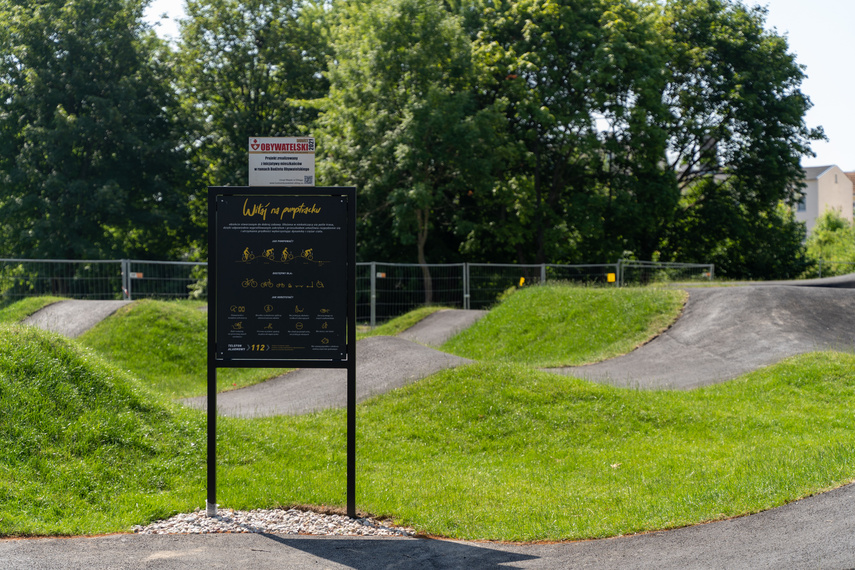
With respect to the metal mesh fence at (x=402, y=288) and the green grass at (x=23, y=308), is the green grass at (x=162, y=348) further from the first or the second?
the metal mesh fence at (x=402, y=288)

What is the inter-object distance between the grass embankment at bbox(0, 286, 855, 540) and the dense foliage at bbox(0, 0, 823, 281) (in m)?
15.6

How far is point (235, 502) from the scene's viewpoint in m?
6.62

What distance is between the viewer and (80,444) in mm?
7254

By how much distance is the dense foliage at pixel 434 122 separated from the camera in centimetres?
2702

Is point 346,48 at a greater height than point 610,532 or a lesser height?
greater

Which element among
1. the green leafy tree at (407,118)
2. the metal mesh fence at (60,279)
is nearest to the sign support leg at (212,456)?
the metal mesh fence at (60,279)

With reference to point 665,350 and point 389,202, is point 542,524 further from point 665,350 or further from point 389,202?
point 389,202

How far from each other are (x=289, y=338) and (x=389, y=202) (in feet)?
66.9

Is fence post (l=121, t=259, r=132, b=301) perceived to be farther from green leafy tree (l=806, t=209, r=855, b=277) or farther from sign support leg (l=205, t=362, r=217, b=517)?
green leafy tree (l=806, t=209, r=855, b=277)

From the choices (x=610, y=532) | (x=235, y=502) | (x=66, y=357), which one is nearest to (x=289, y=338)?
(x=235, y=502)

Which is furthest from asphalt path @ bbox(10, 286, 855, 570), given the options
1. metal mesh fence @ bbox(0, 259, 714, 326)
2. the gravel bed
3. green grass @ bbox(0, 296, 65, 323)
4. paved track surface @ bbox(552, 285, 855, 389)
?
metal mesh fence @ bbox(0, 259, 714, 326)

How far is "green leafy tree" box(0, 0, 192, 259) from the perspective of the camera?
3067 centimetres

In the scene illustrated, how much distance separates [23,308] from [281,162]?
1366 cm

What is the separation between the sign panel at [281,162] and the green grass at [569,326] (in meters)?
10.1
